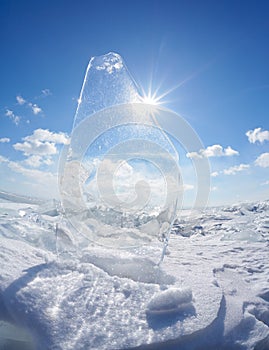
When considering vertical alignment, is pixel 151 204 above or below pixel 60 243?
above

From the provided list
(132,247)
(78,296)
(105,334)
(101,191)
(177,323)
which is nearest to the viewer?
(105,334)

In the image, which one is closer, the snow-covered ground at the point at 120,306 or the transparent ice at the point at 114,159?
the snow-covered ground at the point at 120,306

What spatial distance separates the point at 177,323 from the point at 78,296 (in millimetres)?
703

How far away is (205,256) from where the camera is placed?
3742 millimetres

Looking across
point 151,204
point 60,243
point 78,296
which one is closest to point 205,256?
point 151,204

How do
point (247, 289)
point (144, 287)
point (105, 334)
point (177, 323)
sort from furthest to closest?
1. point (247, 289)
2. point (144, 287)
3. point (177, 323)
4. point (105, 334)

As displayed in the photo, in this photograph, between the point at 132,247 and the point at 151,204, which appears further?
the point at 151,204

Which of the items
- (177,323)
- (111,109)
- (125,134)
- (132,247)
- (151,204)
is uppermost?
(111,109)

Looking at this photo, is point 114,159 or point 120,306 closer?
point 120,306

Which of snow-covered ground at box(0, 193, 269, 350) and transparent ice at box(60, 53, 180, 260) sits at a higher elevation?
transparent ice at box(60, 53, 180, 260)

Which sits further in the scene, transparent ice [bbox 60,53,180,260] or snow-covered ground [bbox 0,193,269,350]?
transparent ice [bbox 60,53,180,260]

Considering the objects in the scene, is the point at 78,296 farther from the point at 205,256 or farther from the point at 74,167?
the point at 205,256

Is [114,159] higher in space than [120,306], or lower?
higher

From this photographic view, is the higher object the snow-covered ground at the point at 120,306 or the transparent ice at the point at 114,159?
the transparent ice at the point at 114,159
